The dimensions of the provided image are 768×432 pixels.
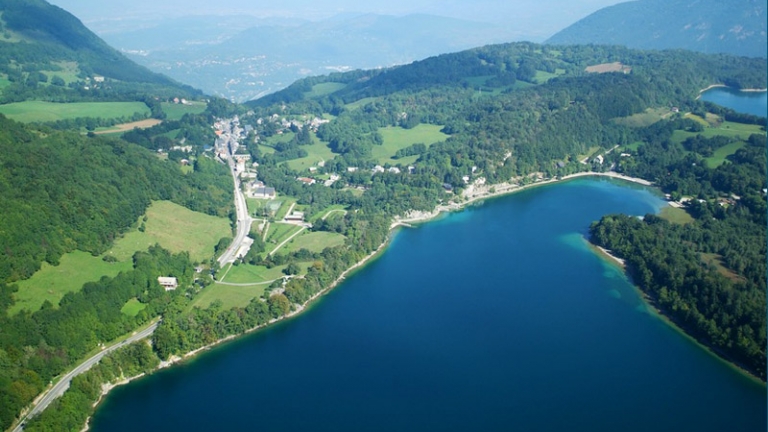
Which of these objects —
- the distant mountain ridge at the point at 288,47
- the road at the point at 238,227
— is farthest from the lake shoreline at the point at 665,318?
the distant mountain ridge at the point at 288,47

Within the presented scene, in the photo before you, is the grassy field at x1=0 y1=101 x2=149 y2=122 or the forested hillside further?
the grassy field at x1=0 y1=101 x2=149 y2=122

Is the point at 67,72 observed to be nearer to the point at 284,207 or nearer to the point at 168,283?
the point at 284,207

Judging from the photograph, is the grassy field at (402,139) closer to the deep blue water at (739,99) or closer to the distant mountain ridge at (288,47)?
the deep blue water at (739,99)

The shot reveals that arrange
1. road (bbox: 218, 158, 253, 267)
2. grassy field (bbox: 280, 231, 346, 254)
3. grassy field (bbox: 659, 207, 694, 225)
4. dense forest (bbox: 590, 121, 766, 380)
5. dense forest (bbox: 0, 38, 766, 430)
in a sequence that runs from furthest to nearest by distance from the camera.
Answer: grassy field (bbox: 659, 207, 694, 225) → grassy field (bbox: 280, 231, 346, 254) → road (bbox: 218, 158, 253, 267) → dense forest (bbox: 590, 121, 766, 380) → dense forest (bbox: 0, 38, 766, 430)

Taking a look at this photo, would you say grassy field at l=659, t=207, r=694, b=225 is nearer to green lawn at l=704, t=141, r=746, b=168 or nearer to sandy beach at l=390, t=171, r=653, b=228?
sandy beach at l=390, t=171, r=653, b=228

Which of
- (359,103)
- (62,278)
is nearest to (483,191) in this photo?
(62,278)

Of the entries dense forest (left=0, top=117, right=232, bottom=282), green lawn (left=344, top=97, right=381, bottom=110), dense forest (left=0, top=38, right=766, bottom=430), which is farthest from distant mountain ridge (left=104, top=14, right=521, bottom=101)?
dense forest (left=0, top=117, right=232, bottom=282)
